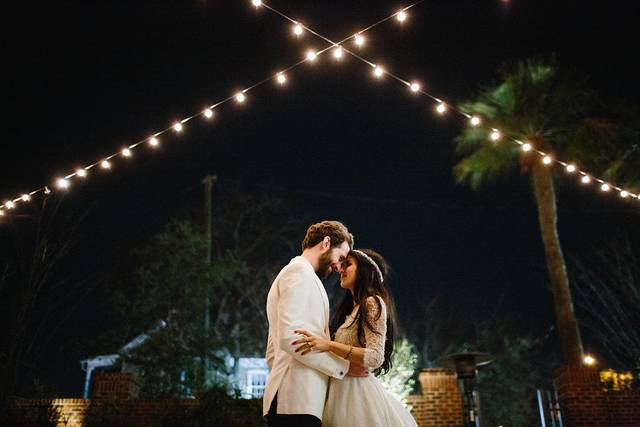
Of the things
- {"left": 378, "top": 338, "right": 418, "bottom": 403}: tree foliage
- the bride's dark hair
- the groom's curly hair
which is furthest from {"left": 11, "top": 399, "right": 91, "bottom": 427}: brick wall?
the groom's curly hair

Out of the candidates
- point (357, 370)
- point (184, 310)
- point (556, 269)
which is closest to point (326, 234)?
point (357, 370)

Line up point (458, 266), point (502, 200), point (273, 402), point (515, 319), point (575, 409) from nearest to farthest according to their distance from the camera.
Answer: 1. point (273, 402)
2. point (575, 409)
3. point (502, 200)
4. point (515, 319)
5. point (458, 266)

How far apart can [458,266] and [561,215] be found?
23.7 feet

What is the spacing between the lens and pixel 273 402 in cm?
244

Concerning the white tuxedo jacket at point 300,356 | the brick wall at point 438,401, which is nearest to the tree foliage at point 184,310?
the brick wall at point 438,401

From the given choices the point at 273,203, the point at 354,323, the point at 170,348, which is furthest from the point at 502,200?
the point at 354,323

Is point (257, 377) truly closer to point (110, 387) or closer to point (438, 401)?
point (110, 387)

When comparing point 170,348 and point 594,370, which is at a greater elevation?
point 170,348

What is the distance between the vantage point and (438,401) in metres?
9.16

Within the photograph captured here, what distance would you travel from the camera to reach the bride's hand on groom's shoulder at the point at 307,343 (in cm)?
234

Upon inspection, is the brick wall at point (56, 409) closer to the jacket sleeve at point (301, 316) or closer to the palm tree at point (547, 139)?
the jacket sleeve at point (301, 316)

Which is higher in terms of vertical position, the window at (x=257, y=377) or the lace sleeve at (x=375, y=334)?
the window at (x=257, y=377)

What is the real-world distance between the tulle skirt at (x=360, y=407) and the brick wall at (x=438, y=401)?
23.1 ft

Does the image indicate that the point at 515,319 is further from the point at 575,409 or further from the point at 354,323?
the point at 354,323
